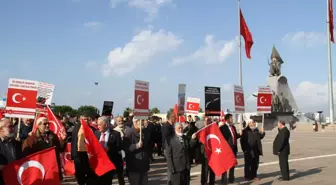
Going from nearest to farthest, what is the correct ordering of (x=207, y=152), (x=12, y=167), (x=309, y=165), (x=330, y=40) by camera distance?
(x=12, y=167) < (x=207, y=152) < (x=309, y=165) < (x=330, y=40)

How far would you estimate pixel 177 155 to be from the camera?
7746 millimetres

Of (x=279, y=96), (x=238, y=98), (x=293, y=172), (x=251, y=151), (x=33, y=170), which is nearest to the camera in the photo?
(x=33, y=170)

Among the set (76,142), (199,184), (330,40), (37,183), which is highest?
(330,40)

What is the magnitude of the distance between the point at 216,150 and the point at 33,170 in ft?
15.4

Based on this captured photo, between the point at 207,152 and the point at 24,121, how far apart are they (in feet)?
18.6

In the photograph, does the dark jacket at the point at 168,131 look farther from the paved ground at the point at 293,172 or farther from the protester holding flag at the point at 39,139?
the paved ground at the point at 293,172

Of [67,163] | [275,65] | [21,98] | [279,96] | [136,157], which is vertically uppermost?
[275,65]

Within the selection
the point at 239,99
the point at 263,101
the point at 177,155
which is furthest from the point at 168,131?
the point at 239,99

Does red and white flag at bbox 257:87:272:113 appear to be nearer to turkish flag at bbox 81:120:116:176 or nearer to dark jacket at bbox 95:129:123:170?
dark jacket at bbox 95:129:123:170

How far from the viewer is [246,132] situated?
11750 mm

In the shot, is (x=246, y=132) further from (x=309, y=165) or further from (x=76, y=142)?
(x=76, y=142)

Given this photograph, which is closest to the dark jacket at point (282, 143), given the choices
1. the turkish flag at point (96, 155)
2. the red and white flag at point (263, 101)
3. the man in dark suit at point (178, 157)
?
the red and white flag at point (263, 101)

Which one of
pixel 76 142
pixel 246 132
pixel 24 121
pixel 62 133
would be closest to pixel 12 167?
pixel 76 142

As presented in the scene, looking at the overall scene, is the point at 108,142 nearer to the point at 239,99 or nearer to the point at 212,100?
the point at 239,99
